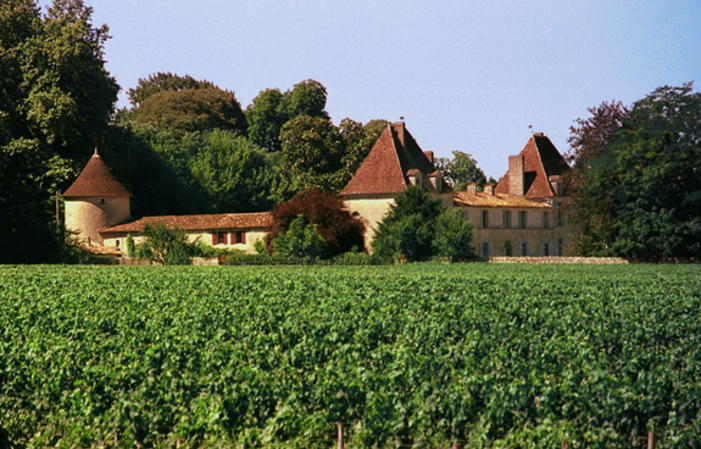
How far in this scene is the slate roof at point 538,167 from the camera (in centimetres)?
6644

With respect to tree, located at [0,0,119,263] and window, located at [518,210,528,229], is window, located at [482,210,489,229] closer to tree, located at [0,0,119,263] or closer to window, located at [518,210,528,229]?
window, located at [518,210,528,229]

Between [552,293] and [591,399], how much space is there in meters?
13.5

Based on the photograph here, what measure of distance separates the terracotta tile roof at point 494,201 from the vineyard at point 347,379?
43.2 m

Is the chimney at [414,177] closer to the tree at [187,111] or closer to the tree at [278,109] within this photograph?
the tree at [278,109]

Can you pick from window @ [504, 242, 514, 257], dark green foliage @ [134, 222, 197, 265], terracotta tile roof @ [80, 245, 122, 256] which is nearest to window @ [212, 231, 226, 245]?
dark green foliage @ [134, 222, 197, 265]

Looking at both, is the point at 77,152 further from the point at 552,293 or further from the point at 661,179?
the point at 552,293

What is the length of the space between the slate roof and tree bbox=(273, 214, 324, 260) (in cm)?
2418

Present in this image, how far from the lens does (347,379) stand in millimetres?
9250

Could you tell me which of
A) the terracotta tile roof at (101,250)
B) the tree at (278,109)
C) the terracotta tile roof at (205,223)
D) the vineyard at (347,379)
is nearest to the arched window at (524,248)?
the terracotta tile roof at (205,223)

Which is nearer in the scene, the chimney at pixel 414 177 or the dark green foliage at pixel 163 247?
the dark green foliage at pixel 163 247

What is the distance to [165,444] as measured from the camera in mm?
8586

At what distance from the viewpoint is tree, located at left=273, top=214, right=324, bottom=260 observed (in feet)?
159

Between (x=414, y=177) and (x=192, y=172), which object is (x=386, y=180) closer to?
(x=414, y=177)

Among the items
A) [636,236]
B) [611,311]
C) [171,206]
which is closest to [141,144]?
[171,206]
